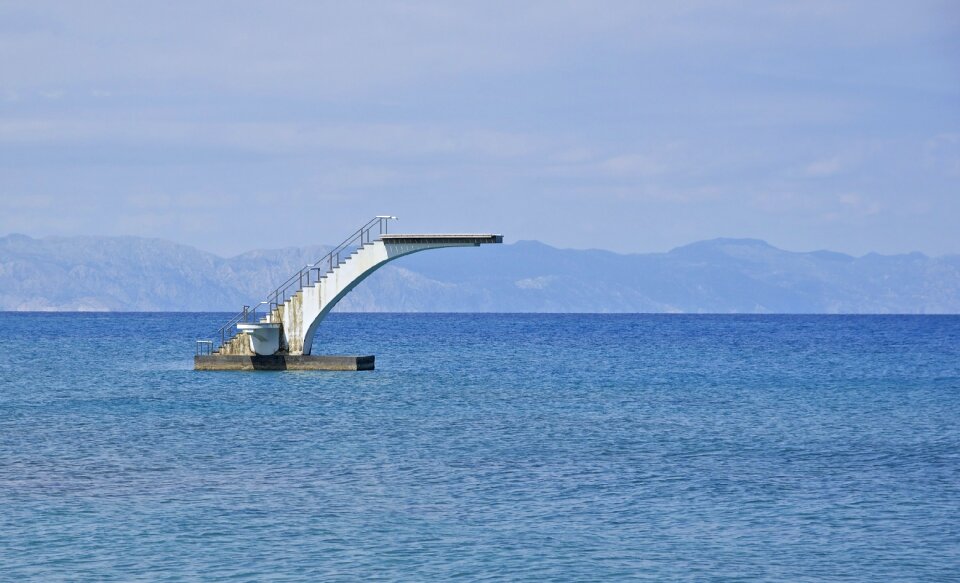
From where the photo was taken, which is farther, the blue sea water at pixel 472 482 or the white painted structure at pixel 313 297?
the white painted structure at pixel 313 297

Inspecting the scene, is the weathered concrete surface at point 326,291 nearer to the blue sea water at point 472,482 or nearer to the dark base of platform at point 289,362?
the dark base of platform at point 289,362

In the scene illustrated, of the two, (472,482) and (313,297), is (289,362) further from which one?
(472,482)

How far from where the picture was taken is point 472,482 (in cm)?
2506

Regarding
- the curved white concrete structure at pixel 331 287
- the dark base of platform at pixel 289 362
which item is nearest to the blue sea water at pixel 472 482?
the dark base of platform at pixel 289 362

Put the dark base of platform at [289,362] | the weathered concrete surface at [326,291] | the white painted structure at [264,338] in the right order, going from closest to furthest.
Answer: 1. the weathered concrete surface at [326,291]
2. the white painted structure at [264,338]
3. the dark base of platform at [289,362]

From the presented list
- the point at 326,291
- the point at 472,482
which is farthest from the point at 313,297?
the point at 472,482

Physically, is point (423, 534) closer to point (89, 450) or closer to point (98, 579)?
point (98, 579)

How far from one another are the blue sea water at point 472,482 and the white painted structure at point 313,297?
3050 mm

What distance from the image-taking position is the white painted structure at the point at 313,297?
5062 cm

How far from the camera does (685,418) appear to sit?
1517 inches

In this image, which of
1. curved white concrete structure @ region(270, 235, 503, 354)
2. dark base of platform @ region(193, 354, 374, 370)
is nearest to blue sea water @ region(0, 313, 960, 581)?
dark base of platform @ region(193, 354, 374, 370)

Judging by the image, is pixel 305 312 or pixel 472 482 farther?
pixel 305 312

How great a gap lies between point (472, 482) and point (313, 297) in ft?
93.3

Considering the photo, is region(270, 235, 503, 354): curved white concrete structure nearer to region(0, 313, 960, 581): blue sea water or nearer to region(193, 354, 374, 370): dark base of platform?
region(193, 354, 374, 370): dark base of platform
